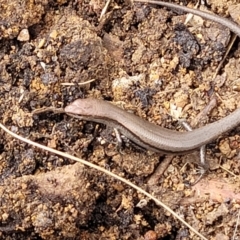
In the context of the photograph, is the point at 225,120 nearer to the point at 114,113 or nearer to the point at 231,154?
the point at 231,154

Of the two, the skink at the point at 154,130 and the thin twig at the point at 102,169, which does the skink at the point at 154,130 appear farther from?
the thin twig at the point at 102,169

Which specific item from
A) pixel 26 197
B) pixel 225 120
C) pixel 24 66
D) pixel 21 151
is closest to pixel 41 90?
pixel 24 66

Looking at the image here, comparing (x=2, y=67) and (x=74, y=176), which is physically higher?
(x=2, y=67)

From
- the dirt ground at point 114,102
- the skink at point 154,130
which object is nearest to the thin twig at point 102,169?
the dirt ground at point 114,102

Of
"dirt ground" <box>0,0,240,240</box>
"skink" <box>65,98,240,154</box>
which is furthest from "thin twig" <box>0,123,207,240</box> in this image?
"skink" <box>65,98,240,154</box>

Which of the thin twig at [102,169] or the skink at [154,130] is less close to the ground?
the skink at [154,130]

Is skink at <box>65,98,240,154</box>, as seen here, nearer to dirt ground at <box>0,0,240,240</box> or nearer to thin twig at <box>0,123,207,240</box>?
dirt ground at <box>0,0,240,240</box>

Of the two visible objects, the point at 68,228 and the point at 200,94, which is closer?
the point at 68,228
